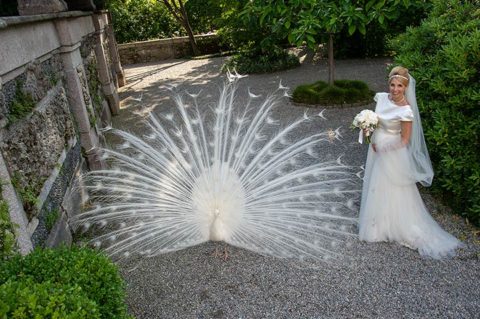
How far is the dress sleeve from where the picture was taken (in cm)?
361

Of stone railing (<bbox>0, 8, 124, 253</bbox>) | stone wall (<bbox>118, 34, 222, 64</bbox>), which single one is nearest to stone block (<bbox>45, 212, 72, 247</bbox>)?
stone railing (<bbox>0, 8, 124, 253</bbox>)

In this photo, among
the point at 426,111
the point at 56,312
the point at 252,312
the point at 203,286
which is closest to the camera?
the point at 56,312

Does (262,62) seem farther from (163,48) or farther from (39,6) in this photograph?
(39,6)

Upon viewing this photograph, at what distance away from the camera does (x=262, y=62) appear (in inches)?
517

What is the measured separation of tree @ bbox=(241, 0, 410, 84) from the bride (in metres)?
3.13

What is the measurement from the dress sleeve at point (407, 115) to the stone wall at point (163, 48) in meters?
15.3

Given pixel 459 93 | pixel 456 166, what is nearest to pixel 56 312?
pixel 456 166

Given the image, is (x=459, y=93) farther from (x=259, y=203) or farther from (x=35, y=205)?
(x=35, y=205)

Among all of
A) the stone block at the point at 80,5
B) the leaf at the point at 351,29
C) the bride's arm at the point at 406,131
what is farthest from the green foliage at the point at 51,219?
the stone block at the point at 80,5

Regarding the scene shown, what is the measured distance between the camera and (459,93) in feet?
13.8

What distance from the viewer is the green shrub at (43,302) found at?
1918 mm

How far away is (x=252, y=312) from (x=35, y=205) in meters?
2.05

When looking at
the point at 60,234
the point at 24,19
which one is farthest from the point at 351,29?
the point at 60,234

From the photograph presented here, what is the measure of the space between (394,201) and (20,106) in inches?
139
